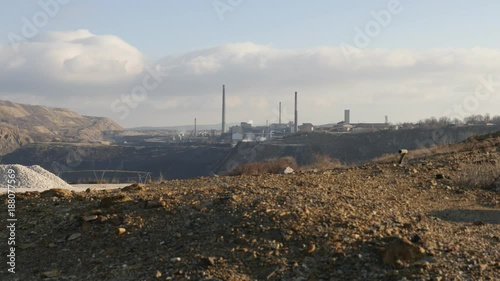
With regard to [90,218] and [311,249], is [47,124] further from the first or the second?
[311,249]

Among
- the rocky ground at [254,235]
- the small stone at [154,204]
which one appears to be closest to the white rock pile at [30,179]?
the rocky ground at [254,235]

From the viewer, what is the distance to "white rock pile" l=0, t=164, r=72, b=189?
15133 millimetres

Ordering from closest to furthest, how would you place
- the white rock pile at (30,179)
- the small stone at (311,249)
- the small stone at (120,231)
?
the small stone at (311,249), the small stone at (120,231), the white rock pile at (30,179)

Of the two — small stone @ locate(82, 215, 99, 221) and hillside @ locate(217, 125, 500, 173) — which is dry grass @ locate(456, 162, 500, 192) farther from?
hillside @ locate(217, 125, 500, 173)

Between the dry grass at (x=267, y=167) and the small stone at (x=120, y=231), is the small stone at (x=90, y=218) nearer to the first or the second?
the small stone at (x=120, y=231)

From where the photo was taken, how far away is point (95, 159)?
70.3 m

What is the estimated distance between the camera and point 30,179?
1549cm

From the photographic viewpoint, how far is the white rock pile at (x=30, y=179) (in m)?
15.1

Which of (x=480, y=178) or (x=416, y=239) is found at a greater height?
(x=480, y=178)

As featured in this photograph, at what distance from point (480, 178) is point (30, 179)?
38.9 ft

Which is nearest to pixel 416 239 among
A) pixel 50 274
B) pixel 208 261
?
pixel 208 261

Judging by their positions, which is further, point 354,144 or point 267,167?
point 354,144

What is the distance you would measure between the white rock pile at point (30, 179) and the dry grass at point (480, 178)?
34.7 feet

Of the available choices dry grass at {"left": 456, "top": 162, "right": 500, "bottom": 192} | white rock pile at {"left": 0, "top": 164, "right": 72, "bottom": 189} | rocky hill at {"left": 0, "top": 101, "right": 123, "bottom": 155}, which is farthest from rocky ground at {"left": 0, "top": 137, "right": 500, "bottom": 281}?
rocky hill at {"left": 0, "top": 101, "right": 123, "bottom": 155}
